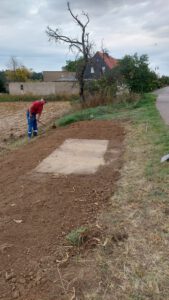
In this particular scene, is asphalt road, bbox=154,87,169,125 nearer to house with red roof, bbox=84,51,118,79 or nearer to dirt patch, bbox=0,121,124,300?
house with red roof, bbox=84,51,118,79

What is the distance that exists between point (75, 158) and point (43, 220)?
3.26m

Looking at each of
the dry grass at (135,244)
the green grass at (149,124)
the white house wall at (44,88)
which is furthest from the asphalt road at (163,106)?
the white house wall at (44,88)

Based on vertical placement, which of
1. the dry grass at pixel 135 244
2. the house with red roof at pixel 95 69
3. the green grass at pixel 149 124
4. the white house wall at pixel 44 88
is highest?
the house with red roof at pixel 95 69

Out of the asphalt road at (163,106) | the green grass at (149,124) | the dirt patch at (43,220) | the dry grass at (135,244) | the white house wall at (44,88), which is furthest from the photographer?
the white house wall at (44,88)

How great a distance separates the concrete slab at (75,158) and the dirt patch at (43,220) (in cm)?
22

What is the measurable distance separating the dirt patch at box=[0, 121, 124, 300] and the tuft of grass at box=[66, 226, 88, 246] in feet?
0.23

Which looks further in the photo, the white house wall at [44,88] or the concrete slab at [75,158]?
the white house wall at [44,88]

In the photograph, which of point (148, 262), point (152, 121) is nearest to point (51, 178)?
point (148, 262)

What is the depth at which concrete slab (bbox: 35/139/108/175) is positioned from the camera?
21.3ft

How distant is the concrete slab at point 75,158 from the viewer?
649 centimetres

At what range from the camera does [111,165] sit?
6.81m

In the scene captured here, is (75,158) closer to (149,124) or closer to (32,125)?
(149,124)

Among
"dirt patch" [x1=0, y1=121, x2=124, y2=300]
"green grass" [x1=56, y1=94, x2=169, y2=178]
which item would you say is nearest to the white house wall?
"green grass" [x1=56, y1=94, x2=169, y2=178]

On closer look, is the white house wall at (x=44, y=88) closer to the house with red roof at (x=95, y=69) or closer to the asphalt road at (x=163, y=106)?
the house with red roof at (x=95, y=69)
